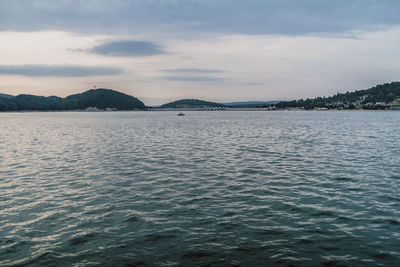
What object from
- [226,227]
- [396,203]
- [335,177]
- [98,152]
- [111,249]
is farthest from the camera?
[98,152]

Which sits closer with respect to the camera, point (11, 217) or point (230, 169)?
point (11, 217)

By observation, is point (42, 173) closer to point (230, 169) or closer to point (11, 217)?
point (11, 217)

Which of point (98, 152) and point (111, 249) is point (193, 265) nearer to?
point (111, 249)

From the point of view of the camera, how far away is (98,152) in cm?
4516

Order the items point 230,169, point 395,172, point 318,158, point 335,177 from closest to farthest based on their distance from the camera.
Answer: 1. point 335,177
2. point 395,172
3. point 230,169
4. point 318,158

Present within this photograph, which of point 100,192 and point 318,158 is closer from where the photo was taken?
point 100,192

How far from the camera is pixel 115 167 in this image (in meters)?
33.3

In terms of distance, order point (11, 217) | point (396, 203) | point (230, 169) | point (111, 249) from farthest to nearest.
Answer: point (230, 169) → point (396, 203) → point (11, 217) → point (111, 249)

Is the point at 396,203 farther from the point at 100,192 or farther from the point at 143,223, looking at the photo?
the point at 100,192

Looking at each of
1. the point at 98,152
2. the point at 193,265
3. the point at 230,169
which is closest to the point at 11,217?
the point at 193,265

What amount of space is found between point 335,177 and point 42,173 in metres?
28.4

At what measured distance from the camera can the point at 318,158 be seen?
3831cm

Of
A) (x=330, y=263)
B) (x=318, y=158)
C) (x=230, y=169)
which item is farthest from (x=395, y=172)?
(x=330, y=263)

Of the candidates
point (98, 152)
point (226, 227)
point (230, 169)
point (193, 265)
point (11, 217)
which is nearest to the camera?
point (193, 265)
